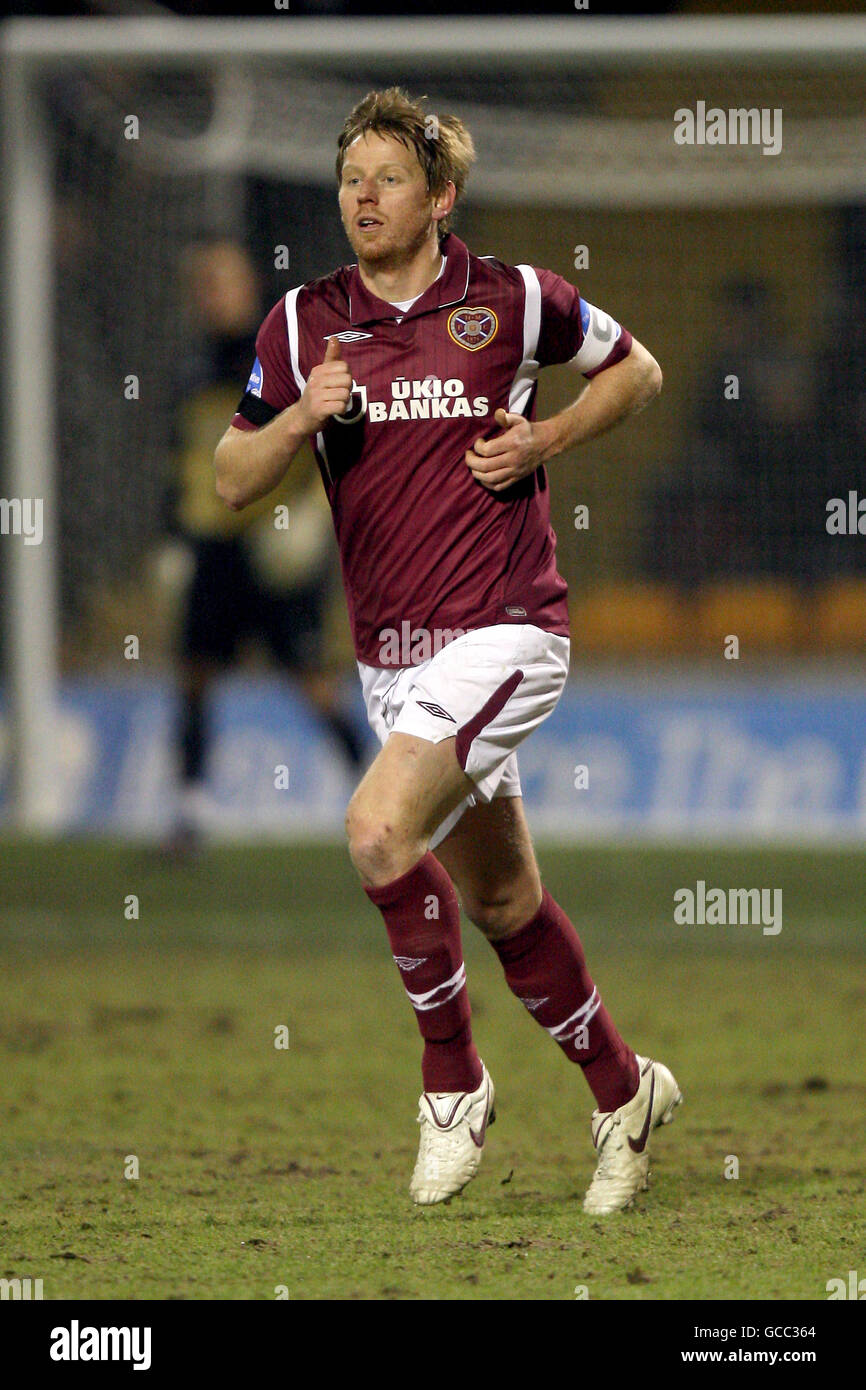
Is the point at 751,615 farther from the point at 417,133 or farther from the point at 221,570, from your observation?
the point at 417,133

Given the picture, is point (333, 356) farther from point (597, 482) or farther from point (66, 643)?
point (597, 482)

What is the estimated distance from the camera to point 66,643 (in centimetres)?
1327

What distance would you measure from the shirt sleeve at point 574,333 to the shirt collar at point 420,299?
178 mm

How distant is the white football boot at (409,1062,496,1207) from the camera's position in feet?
13.4

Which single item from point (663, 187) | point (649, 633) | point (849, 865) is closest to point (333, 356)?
point (849, 865)

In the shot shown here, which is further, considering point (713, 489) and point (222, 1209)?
point (713, 489)

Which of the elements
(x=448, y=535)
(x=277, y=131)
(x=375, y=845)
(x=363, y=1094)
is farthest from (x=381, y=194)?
(x=277, y=131)

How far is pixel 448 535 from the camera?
4.17 m

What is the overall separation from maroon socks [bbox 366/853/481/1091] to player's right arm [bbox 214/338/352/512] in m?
0.86

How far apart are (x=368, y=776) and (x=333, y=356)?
86 centimetres

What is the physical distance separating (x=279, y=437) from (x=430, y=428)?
1.11ft

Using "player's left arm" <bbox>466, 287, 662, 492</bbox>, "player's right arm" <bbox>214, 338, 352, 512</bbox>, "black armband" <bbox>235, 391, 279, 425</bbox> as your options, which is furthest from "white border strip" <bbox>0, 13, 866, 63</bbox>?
"player's right arm" <bbox>214, 338, 352, 512</bbox>

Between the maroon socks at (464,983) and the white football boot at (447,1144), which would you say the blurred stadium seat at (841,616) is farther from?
the white football boot at (447,1144)

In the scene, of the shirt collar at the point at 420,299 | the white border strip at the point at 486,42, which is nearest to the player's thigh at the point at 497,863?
the shirt collar at the point at 420,299
